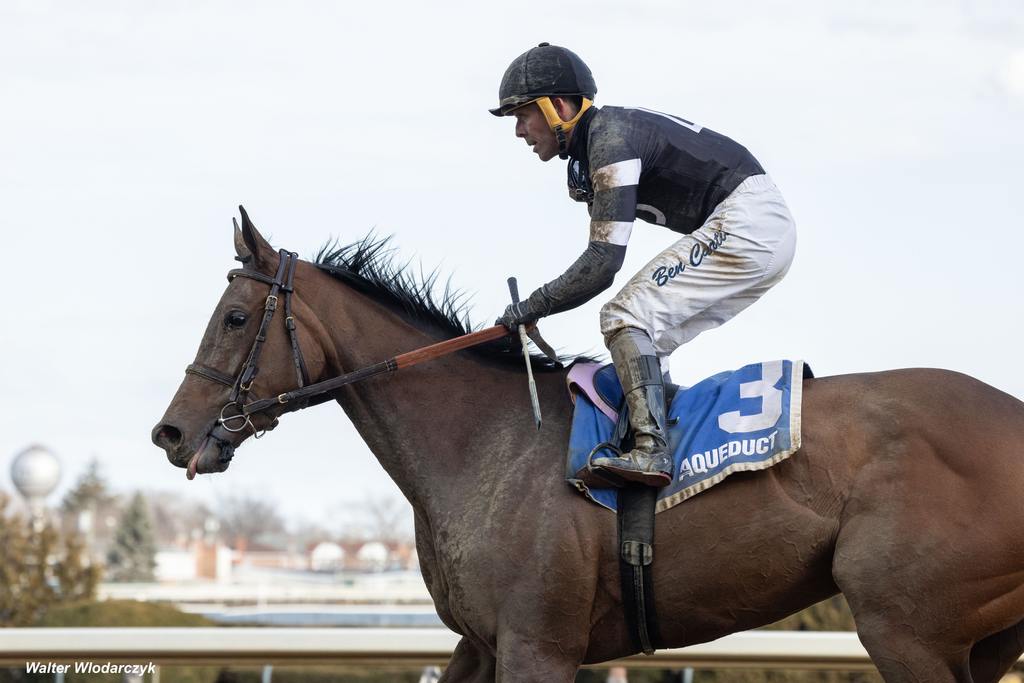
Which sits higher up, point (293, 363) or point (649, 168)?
point (649, 168)

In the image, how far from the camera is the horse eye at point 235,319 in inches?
190

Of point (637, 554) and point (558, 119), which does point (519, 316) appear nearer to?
point (558, 119)

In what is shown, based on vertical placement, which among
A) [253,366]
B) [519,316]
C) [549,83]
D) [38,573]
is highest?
[549,83]

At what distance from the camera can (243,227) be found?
16.0 feet

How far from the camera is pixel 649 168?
482cm

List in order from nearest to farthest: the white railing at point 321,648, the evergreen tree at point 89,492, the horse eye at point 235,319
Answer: the horse eye at point 235,319
the white railing at point 321,648
the evergreen tree at point 89,492

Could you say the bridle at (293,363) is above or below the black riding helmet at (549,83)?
below

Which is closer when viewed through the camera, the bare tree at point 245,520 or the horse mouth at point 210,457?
the horse mouth at point 210,457

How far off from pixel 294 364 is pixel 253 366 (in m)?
0.15

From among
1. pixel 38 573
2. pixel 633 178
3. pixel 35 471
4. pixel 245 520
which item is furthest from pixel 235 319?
pixel 245 520

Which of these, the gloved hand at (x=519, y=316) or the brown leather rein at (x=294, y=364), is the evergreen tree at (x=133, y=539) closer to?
the brown leather rein at (x=294, y=364)

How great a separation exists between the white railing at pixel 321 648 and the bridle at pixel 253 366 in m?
2.00

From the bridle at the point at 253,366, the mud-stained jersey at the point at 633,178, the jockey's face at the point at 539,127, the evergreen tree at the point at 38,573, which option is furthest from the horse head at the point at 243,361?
the evergreen tree at the point at 38,573

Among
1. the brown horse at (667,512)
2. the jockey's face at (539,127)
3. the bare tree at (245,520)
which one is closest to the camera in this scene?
the brown horse at (667,512)
